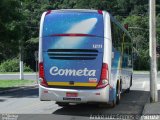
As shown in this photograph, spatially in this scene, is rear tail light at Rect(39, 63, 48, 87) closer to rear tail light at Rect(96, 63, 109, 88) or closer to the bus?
the bus

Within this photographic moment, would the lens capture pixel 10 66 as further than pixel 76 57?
Yes

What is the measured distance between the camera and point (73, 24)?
1623 centimetres

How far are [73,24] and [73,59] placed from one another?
47.0 inches

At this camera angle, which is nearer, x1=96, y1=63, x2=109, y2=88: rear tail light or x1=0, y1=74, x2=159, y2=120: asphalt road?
x1=0, y1=74, x2=159, y2=120: asphalt road

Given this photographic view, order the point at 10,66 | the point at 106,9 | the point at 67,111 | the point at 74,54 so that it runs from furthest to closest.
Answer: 1. the point at 106,9
2. the point at 10,66
3. the point at 67,111
4. the point at 74,54

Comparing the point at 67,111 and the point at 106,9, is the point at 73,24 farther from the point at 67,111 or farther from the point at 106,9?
the point at 106,9

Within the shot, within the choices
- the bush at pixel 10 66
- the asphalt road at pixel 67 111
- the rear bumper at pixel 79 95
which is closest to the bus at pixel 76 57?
the rear bumper at pixel 79 95

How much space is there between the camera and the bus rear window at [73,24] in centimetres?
1617

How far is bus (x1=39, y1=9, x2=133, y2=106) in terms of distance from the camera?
15.9m

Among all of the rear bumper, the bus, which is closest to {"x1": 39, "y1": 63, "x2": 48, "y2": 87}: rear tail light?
the bus

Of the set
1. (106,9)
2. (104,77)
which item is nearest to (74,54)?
(104,77)

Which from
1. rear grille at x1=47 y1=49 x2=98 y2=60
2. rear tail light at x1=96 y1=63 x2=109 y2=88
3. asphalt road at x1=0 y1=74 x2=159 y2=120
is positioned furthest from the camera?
rear grille at x1=47 y1=49 x2=98 y2=60

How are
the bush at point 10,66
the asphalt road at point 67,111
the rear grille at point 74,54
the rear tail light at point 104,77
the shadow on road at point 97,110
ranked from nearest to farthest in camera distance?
the asphalt road at point 67,111, the rear tail light at point 104,77, the rear grille at point 74,54, the shadow on road at point 97,110, the bush at point 10,66

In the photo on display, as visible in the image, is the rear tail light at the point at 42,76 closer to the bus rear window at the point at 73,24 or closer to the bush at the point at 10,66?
the bus rear window at the point at 73,24
